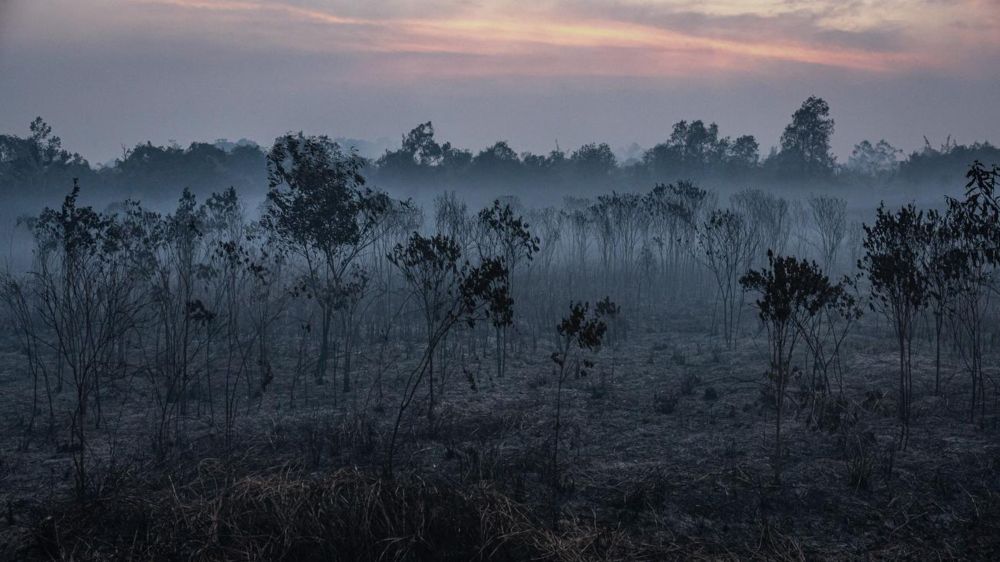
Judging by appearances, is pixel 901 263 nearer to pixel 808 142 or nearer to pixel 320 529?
pixel 320 529

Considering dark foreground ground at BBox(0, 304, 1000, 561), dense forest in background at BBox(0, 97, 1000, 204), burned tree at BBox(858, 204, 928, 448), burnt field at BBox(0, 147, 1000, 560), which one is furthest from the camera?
dense forest in background at BBox(0, 97, 1000, 204)

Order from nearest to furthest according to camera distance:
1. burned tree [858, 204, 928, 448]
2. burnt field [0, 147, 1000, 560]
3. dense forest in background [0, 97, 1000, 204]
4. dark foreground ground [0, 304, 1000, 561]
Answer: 1. dark foreground ground [0, 304, 1000, 561]
2. burnt field [0, 147, 1000, 560]
3. burned tree [858, 204, 928, 448]
4. dense forest in background [0, 97, 1000, 204]

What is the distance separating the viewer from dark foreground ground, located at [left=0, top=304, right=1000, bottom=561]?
6.62 metres

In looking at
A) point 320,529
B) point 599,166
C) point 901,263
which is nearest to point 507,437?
point 320,529

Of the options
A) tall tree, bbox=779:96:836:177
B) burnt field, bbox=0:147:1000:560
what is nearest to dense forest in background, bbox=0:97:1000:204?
tall tree, bbox=779:96:836:177

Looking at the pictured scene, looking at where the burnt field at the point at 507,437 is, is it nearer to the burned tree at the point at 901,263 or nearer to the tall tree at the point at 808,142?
the burned tree at the point at 901,263

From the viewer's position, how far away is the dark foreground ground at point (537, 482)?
21.7 feet

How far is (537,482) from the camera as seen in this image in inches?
363

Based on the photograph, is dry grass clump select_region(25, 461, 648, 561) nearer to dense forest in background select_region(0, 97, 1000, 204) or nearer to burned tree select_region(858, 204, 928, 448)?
burned tree select_region(858, 204, 928, 448)

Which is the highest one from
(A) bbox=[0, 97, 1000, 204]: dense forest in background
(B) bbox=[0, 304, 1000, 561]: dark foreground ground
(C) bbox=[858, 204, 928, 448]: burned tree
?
(A) bbox=[0, 97, 1000, 204]: dense forest in background

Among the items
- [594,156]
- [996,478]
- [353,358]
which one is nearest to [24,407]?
[353,358]

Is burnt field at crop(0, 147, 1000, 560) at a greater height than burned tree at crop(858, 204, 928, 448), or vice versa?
burned tree at crop(858, 204, 928, 448)

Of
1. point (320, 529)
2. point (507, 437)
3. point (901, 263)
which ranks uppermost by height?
point (901, 263)

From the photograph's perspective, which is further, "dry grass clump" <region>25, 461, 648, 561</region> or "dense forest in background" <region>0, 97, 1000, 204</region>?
"dense forest in background" <region>0, 97, 1000, 204</region>
